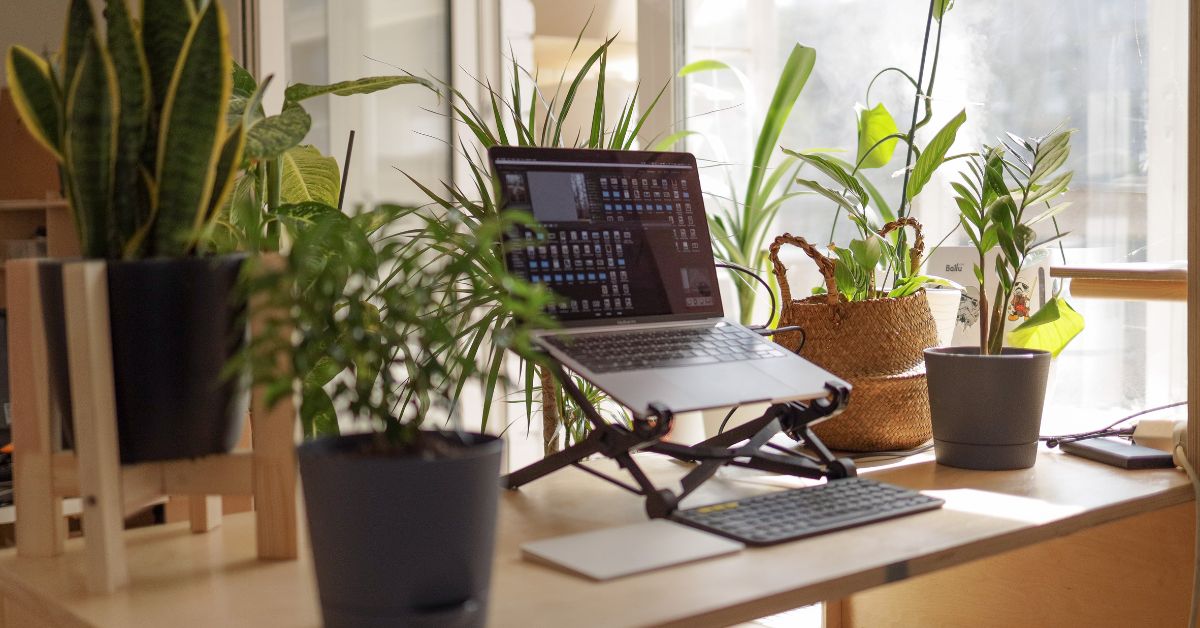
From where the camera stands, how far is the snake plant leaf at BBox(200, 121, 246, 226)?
3.15 ft

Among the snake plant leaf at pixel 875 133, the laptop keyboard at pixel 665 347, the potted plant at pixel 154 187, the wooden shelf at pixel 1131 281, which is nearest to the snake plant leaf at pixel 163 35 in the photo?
the potted plant at pixel 154 187

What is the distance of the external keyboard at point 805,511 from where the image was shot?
1.02 metres

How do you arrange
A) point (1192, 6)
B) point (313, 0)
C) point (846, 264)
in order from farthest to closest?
point (313, 0) → point (846, 264) → point (1192, 6)

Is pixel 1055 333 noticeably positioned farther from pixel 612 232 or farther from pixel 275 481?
pixel 275 481

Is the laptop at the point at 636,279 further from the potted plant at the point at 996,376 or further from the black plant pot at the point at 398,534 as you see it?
the black plant pot at the point at 398,534

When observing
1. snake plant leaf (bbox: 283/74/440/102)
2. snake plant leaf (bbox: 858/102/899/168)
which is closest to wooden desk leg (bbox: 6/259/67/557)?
snake plant leaf (bbox: 283/74/440/102)

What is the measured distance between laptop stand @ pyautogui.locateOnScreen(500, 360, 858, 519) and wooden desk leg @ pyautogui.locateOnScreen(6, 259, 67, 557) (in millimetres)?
471

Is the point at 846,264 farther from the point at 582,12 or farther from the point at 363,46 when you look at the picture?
the point at 363,46

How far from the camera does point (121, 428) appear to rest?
35.9 inches

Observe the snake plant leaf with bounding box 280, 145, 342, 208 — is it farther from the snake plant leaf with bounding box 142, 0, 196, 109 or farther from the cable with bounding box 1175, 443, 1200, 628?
the cable with bounding box 1175, 443, 1200, 628

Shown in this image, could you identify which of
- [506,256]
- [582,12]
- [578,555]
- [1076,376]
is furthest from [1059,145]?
[582,12]

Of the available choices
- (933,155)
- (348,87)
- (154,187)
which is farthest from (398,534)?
(933,155)

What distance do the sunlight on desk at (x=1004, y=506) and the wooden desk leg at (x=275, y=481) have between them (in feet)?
2.15

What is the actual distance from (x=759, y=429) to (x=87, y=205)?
765mm
